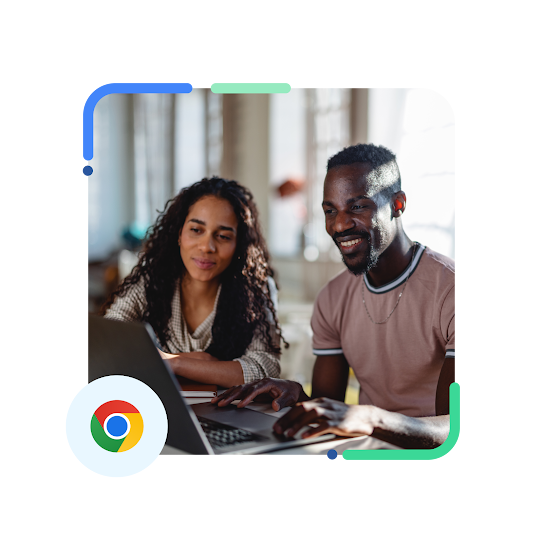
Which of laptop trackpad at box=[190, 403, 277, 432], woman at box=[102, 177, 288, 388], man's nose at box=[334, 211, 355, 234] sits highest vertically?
man's nose at box=[334, 211, 355, 234]

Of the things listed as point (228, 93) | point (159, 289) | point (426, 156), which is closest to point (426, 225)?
point (426, 156)

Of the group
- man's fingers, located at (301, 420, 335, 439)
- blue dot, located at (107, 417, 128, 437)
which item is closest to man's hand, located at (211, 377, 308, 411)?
man's fingers, located at (301, 420, 335, 439)

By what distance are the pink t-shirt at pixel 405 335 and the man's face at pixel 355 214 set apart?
90 millimetres

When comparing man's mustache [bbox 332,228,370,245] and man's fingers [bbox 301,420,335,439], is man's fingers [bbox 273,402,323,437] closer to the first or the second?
man's fingers [bbox 301,420,335,439]

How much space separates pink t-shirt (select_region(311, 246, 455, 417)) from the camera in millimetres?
1350

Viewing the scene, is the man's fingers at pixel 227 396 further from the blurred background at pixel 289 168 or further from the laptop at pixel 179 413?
the blurred background at pixel 289 168

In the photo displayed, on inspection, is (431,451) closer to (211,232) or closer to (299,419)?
(299,419)

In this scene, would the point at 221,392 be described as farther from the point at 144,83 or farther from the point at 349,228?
the point at 144,83

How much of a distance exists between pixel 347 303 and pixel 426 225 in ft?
0.92

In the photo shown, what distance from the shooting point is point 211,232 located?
57.1 inches

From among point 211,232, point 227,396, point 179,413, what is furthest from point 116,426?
point 211,232

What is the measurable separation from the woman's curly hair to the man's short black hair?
0.30m

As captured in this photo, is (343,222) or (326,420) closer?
(326,420)

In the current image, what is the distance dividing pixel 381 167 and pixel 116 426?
846mm
